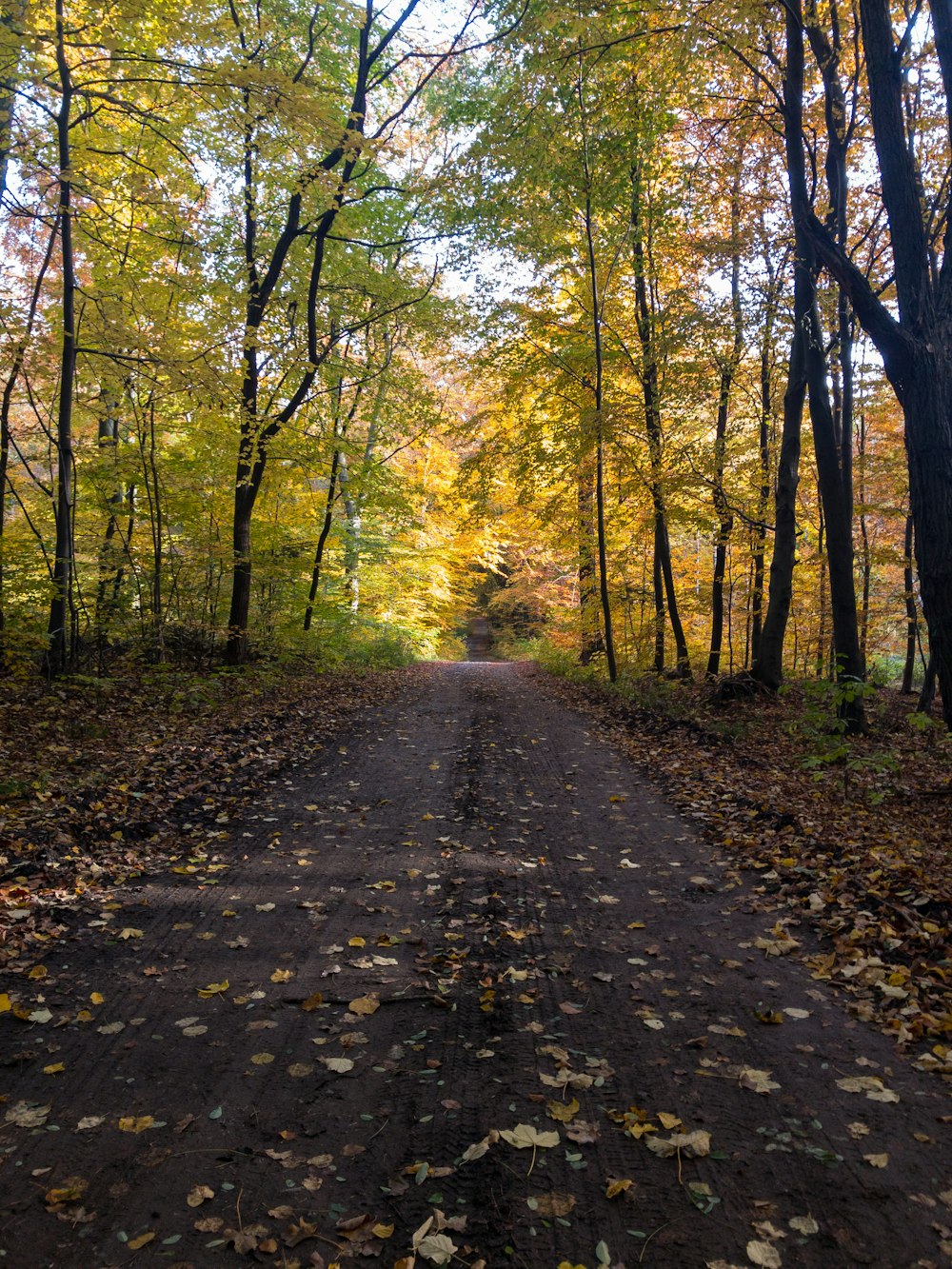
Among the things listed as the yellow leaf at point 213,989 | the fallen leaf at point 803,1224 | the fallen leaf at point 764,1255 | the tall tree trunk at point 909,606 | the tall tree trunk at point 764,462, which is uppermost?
the tall tree trunk at point 764,462

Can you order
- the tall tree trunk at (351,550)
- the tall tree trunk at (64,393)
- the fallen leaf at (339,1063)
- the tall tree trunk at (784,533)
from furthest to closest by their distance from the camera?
the tall tree trunk at (351,550) → the tall tree trunk at (784,533) → the tall tree trunk at (64,393) → the fallen leaf at (339,1063)

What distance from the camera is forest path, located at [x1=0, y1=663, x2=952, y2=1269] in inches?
89.0

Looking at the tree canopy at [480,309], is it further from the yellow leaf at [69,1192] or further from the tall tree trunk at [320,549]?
the yellow leaf at [69,1192]

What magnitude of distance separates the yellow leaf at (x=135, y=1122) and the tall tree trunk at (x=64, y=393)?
7780mm

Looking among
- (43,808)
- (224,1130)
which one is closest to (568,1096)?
(224,1130)

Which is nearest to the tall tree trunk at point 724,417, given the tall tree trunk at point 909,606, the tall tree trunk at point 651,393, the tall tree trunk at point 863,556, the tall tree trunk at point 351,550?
the tall tree trunk at point 651,393

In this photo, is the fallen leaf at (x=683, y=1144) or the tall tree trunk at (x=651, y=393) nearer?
the fallen leaf at (x=683, y=1144)

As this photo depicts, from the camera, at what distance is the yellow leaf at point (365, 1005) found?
3455 mm

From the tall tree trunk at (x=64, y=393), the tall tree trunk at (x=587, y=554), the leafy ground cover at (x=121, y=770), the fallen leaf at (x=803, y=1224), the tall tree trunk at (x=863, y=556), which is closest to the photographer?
the fallen leaf at (x=803, y=1224)

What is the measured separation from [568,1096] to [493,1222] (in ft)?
2.15

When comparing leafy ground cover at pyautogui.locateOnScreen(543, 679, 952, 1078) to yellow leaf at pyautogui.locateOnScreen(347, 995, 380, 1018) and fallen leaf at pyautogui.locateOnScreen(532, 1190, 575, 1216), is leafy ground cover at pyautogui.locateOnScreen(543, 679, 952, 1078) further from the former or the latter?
yellow leaf at pyautogui.locateOnScreen(347, 995, 380, 1018)

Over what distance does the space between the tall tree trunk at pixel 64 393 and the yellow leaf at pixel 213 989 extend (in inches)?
277

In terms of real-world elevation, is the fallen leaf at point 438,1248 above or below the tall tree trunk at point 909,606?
below

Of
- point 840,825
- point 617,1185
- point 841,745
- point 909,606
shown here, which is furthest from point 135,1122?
point 909,606
